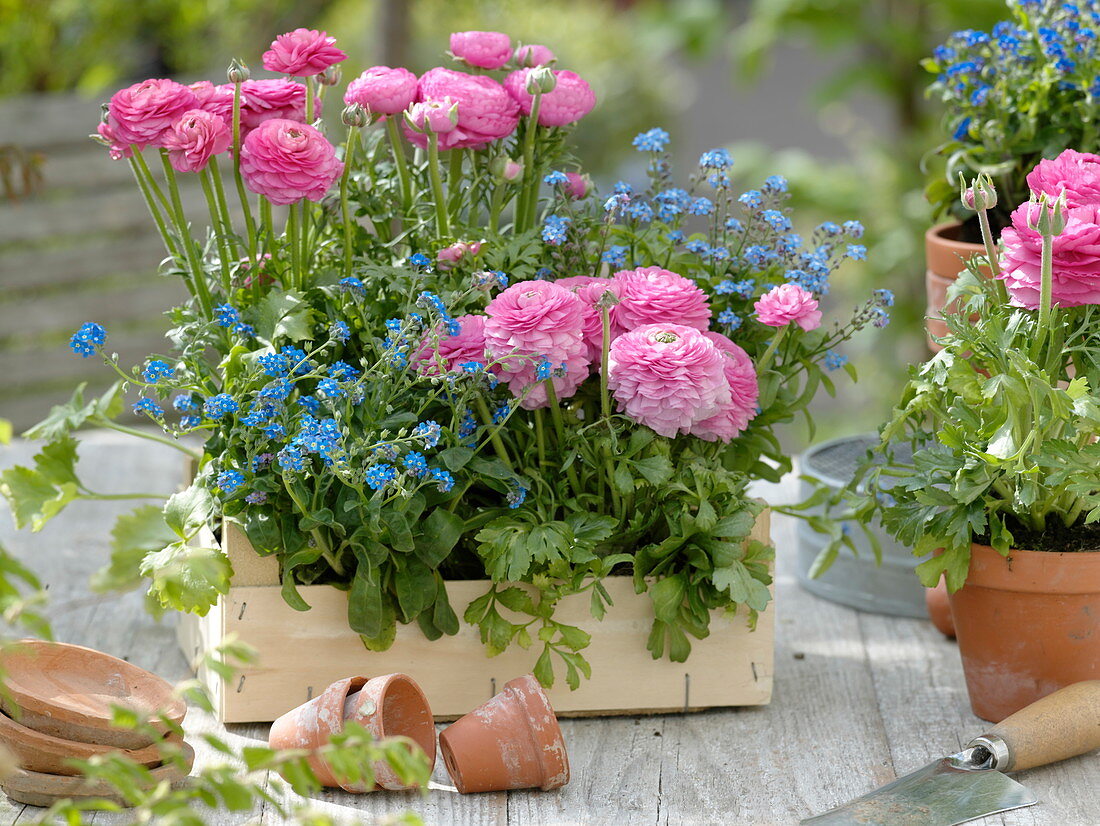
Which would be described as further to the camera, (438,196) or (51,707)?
(438,196)

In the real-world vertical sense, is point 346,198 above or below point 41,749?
above

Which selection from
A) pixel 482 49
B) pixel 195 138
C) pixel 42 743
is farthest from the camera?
pixel 482 49

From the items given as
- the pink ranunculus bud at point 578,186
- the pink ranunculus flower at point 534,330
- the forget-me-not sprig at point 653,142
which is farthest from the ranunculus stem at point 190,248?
the forget-me-not sprig at point 653,142

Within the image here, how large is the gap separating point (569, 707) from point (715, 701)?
0.59 ft

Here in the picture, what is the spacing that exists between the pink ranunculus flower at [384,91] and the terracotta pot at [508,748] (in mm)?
749

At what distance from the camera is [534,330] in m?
1.40

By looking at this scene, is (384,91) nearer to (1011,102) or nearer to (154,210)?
(154,210)

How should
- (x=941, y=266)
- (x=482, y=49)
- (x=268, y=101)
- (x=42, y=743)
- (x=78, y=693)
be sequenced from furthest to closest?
1. (x=941, y=266)
2. (x=482, y=49)
3. (x=268, y=101)
4. (x=78, y=693)
5. (x=42, y=743)

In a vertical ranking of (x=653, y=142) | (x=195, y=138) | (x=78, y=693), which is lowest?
(x=78, y=693)

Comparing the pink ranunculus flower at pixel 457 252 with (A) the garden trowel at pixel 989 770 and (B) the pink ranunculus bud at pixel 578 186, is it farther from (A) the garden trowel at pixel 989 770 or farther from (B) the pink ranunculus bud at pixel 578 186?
(A) the garden trowel at pixel 989 770

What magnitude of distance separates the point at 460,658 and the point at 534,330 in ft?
1.38

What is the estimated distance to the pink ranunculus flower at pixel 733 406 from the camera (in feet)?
4.94

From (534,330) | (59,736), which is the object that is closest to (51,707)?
(59,736)

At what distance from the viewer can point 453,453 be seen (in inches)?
56.2
